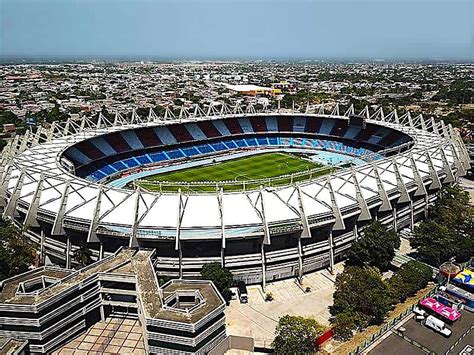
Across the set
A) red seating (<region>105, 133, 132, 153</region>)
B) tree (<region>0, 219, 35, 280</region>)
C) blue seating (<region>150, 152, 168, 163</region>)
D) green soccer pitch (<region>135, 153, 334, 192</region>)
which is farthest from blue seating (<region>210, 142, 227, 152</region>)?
tree (<region>0, 219, 35, 280</region>)

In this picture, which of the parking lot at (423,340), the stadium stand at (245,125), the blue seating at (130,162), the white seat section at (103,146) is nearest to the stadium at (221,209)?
the white seat section at (103,146)

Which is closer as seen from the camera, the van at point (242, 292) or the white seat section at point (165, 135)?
the van at point (242, 292)

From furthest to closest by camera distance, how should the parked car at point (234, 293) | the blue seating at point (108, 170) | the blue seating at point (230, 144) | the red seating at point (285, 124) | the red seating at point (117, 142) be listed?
the red seating at point (285, 124), the blue seating at point (230, 144), the red seating at point (117, 142), the blue seating at point (108, 170), the parked car at point (234, 293)

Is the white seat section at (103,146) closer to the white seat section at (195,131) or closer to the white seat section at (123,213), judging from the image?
the white seat section at (195,131)

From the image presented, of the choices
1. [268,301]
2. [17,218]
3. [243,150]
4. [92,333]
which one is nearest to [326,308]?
[268,301]

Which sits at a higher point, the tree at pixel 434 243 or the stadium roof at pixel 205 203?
the stadium roof at pixel 205 203

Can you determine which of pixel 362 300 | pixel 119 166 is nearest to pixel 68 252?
pixel 362 300

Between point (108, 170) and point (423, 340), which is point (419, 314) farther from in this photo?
point (108, 170)
